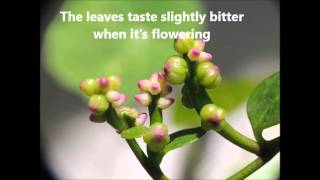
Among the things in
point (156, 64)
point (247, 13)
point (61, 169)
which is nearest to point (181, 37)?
point (156, 64)

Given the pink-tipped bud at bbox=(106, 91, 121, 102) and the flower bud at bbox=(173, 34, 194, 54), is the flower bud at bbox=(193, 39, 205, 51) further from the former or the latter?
the pink-tipped bud at bbox=(106, 91, 121, 102)

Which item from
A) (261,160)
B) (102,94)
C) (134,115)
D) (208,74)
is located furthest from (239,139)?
(102,94)

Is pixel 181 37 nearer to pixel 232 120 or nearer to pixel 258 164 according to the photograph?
pixel 232 120

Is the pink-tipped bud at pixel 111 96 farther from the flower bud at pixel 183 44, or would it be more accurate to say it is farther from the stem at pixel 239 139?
the stem at pixel 239 139

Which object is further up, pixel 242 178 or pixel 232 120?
pixel 232 120

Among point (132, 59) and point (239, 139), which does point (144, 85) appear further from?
point (239, 139)

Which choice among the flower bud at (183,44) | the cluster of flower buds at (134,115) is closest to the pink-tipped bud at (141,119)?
the cluster of flower buds at (134,115)

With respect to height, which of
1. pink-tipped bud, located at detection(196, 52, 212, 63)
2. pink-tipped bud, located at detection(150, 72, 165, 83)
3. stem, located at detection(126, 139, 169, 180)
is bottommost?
stem, located at detection(126, 139, 169, 180)

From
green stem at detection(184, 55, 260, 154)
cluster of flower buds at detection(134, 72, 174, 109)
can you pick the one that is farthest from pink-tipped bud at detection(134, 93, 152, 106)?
green stem at detection(184, 55, 260, 154)
